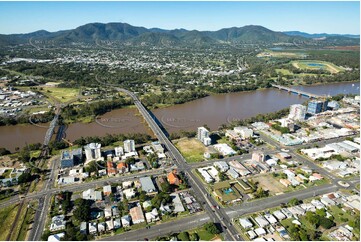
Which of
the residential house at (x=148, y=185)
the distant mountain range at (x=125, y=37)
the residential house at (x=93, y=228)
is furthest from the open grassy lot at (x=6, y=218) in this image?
the distant mountain range at (x=125, y=37)

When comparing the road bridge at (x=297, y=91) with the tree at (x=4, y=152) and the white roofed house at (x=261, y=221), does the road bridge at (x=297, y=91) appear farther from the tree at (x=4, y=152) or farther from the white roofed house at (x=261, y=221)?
the tree at (x=4, y=152)

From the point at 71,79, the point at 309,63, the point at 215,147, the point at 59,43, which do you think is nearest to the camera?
the point at 215,147

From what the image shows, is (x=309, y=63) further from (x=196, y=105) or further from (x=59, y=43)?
(x=59, y=43)

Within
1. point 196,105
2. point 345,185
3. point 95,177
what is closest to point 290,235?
point 345,185

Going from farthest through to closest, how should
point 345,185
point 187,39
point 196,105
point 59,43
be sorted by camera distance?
1. point 187,39
2. point 59,43
3. point 196,105
4. point 345,185

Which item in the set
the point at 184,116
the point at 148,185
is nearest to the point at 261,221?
the point at 148,185

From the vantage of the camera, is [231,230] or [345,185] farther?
[345,185]

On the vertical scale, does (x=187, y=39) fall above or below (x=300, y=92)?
above

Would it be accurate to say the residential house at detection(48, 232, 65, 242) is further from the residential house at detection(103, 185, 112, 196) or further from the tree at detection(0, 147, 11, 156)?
the tree at detection(0, 147, 11, 156)
